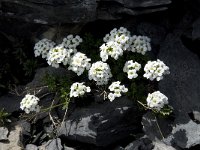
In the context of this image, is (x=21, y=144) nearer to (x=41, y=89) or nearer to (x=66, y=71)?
(x=41, y=89)

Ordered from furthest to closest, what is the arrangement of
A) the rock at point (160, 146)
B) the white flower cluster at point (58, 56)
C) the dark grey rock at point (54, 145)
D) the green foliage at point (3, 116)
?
the green foliage at point (3, 116) < the white flower cluster at point (58, 56) < the dark grey rock at point (54, 145) < the rock at point (160, 146)

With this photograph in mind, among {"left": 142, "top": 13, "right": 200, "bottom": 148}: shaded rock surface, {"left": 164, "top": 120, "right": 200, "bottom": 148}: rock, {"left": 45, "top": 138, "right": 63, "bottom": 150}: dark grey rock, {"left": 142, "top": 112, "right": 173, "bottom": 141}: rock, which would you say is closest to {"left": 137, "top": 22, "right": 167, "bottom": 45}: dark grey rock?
{"left": 142, "top": 13, "right": 200, "bottom": 148}: shaded rock surface

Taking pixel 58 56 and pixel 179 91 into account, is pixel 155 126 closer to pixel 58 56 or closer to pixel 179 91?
pixel 179 91

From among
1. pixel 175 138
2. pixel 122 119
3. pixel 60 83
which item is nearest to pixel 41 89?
pixel 60 83

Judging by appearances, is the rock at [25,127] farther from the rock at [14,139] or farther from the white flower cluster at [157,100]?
the white flower cluster at [157,100]

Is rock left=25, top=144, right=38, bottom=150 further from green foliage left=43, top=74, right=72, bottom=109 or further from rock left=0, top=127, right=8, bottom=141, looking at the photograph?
green foliage left=43, top=74, right=72, bottom=109

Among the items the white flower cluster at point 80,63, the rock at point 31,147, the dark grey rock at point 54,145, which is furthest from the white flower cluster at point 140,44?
the rock at point 31,147
